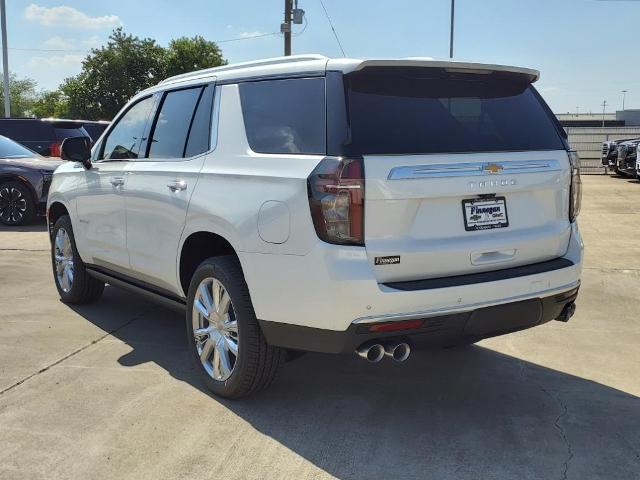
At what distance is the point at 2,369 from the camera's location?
14.4 ft

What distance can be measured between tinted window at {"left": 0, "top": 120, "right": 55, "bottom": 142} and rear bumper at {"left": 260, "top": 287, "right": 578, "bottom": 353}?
12.8 metres

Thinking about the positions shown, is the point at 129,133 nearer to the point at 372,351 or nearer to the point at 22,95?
the point at 372,351

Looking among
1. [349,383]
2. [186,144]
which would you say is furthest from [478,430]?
[186,144]

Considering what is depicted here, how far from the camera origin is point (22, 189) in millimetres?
11367

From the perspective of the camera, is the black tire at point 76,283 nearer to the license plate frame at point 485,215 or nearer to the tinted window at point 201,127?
the tinted window at point 201,127

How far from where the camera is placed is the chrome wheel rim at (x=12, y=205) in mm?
11297

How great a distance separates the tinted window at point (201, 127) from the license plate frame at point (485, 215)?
1633 millimetres

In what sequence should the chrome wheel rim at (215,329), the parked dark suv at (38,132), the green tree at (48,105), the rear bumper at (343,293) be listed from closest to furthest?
the rear bumper at (343,293) → the chrome wheel rim at (215,329) → the parked dark suv at (38,132) → the green tree at (48,105)

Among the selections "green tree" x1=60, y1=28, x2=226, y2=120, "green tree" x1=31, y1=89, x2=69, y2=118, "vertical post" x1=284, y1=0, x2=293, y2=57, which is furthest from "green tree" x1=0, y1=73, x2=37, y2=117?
"vertical post" x1=284, y1=0, x2=293, y2=57

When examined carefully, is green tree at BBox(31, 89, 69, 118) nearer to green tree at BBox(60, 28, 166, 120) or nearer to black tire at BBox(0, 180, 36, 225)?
green tree at BBox(60, 28, 166, 120)

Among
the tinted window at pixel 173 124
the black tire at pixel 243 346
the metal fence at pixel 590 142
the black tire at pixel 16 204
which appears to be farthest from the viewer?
the metal fence at pixel 590 142

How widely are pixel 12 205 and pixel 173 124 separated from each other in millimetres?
8010

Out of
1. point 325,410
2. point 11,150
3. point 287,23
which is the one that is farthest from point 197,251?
point 287,23

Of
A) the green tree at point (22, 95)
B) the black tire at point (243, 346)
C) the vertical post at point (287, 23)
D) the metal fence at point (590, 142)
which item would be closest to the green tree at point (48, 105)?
the green tree at point (22, 95)
